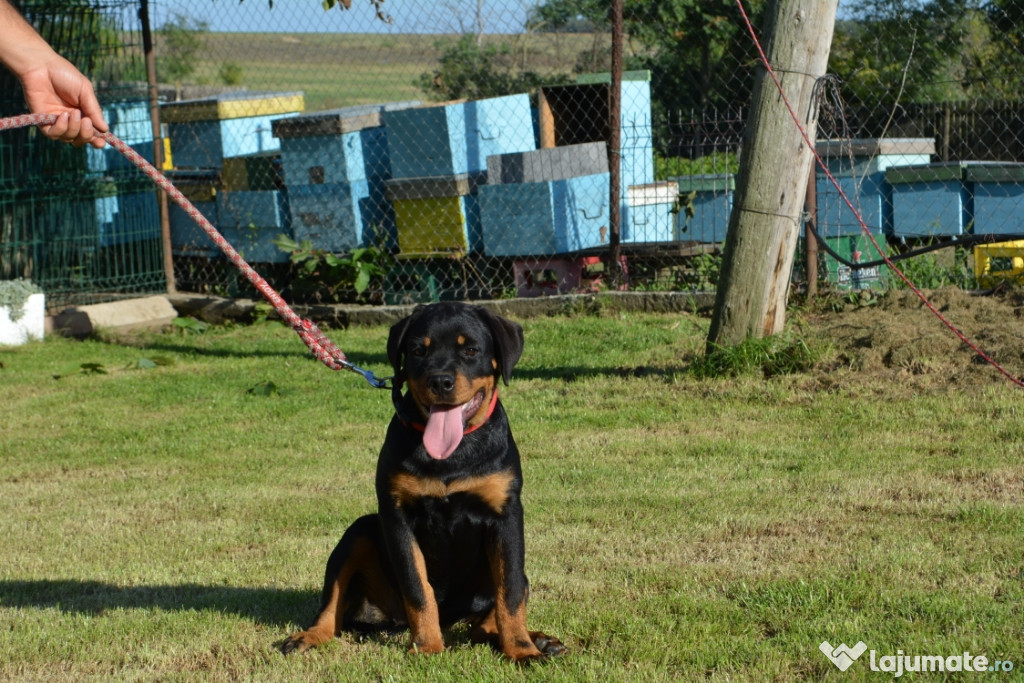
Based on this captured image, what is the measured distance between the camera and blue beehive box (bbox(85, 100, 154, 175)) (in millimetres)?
12281

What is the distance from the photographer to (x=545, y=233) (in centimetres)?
1007

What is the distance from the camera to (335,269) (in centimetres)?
1116

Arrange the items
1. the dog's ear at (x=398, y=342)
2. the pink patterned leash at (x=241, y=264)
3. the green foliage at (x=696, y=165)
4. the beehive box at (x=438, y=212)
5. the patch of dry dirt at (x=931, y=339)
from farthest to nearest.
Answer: the green foliage at (x=696, y=165) → the beehive box at (x=438, y=212) → the patch of dry dirt at (x=931, y=339) → the pink patterned leash at (x=241, y=264) → the dog's ear at (x=398, y=342)

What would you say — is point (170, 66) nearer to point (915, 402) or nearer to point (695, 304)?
point (695, 304)

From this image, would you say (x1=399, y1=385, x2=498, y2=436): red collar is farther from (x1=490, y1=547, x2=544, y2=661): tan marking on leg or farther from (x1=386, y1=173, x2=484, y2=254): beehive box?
(x1=386, y1=173, x2=484, y2=254): beehive box

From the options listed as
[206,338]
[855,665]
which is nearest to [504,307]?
[206,338]

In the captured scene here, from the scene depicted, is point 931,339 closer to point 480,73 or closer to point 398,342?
point 398,342

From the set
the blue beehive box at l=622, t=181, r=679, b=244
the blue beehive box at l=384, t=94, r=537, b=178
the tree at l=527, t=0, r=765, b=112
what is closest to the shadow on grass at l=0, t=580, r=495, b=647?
the blue beehive box at l=384, t=94, r=537, b=178

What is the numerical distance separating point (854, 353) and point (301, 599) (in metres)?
4.60

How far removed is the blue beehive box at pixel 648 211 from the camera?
10.5m

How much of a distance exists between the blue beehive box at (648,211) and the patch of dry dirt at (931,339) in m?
2.43

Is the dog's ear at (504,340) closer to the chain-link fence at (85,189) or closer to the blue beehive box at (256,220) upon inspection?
the blue beehive box at (256,220)

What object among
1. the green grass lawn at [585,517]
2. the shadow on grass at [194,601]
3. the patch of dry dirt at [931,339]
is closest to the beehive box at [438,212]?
the green grass lawn at [585,517]

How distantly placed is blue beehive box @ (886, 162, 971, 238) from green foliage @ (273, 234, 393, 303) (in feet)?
16.0
